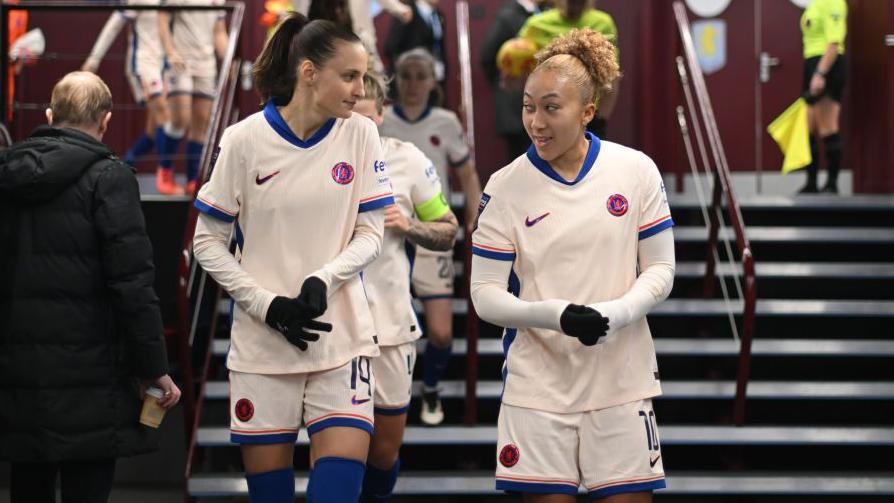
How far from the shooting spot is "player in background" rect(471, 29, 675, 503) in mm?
3400

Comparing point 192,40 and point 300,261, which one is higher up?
point 192,40

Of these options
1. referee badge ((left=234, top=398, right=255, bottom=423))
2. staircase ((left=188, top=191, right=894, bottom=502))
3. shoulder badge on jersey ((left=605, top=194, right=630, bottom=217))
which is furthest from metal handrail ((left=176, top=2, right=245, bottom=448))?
shoulder badge on jersey ((left=605, top=194, right=630, bottom=217))

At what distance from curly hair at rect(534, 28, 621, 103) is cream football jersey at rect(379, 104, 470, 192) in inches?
104

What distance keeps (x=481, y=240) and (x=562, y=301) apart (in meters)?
0.34

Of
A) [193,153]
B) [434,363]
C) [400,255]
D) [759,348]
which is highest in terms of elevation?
[193,153]

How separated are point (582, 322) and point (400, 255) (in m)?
1.69

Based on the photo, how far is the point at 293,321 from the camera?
11.7 ft

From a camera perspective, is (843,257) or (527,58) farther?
(843,257)

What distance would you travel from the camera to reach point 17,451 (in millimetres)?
3955

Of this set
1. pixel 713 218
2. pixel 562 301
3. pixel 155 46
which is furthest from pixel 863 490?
pixel 155 46

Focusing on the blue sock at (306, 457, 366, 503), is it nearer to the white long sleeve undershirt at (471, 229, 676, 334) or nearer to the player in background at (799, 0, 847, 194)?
the white long sleeve undershirt at (471, 229, 676, 334)

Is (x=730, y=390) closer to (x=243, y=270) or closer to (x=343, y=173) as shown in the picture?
(x=343, y=173)

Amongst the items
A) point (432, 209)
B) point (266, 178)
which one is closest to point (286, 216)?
point (266, 178)

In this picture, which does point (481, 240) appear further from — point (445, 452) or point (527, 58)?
point (527, 58)
